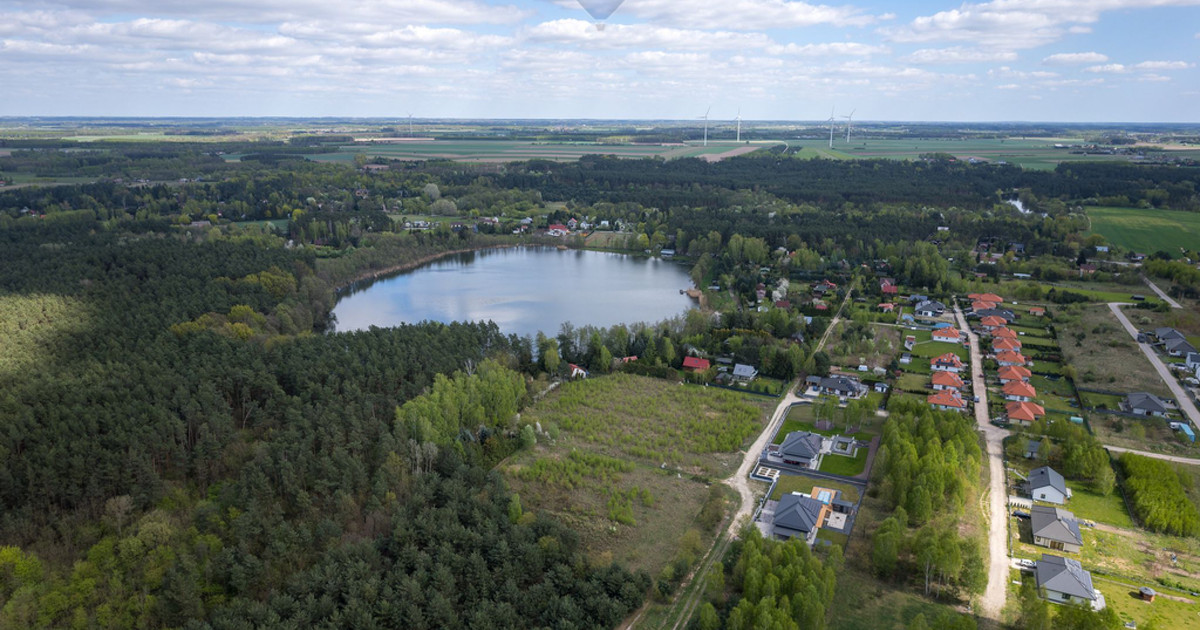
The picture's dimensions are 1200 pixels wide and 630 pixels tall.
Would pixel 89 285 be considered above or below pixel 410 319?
above

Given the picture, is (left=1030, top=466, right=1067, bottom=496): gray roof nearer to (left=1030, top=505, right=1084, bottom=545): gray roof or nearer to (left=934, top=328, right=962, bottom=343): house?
(left=1030, top=505, right=1084, bottom=545): gray roof

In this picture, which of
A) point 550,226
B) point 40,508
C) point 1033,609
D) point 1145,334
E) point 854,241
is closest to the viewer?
point 1033,609

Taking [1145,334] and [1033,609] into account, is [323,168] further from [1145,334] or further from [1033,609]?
[1033,609]

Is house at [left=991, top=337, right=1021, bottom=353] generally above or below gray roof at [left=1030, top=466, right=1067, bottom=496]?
above

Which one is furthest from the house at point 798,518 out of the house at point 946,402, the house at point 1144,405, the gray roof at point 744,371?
the house at point 1144,405

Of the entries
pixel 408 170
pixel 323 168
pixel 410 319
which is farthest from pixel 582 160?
pixel 410 319

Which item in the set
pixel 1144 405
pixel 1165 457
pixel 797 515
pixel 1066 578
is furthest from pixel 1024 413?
pixel 797 515

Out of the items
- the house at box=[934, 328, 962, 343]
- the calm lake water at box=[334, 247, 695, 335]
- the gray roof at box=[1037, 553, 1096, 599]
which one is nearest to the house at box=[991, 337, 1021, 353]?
the house at box=[934, 328, 962, 343]
